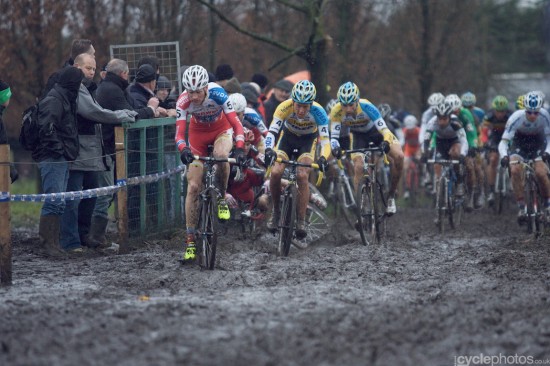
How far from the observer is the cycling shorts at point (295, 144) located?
1324 centimetres

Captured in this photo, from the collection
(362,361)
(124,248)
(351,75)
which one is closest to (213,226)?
(124,248)

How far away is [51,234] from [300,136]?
3.46m

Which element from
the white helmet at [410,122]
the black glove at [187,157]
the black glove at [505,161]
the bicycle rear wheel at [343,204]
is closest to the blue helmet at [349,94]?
the bicycle rear wheel at [343,204]

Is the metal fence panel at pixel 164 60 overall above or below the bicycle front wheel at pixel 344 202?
above

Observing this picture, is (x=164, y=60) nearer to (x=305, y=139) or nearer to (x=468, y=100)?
(x=305, y=139)

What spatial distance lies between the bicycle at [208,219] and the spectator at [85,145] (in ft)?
4.99

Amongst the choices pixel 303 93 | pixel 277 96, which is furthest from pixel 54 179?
pixel 277 96

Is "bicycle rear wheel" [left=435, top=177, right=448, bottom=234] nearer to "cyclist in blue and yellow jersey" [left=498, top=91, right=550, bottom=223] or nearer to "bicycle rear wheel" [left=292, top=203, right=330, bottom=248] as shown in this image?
"cyclist in blue and yellow jersey" [left=498, top=91, right=550, bottom=223]

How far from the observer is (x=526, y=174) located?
15.5 metres

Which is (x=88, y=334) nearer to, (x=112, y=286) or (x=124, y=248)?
(x=112, y=286)

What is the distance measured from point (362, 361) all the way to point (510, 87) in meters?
29.6

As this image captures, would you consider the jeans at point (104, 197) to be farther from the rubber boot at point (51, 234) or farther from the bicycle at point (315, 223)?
the bicycle at point (315, 223)

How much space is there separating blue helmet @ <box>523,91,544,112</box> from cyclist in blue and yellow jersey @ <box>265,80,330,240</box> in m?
3.93

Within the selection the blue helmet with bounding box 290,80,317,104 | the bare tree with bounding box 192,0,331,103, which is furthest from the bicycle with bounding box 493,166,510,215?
the blue helmet with bounding box 290,80,317,104
